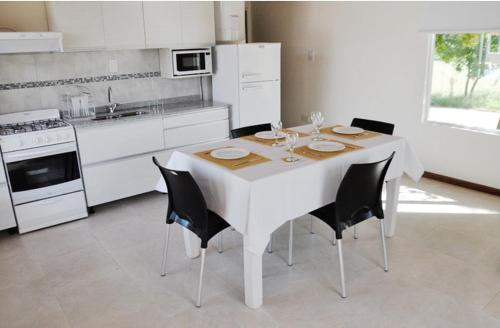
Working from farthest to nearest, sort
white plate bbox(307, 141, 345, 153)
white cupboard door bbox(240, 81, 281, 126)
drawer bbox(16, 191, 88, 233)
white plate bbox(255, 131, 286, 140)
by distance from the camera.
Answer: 1. white cupboard door bbox(240, 81, 281, 126)
2. drawer bbox(16, 191, 88, 233)
3. white plate bbox(255, 131, 286, 140)
4. white plate bbox(307, 141, 345, 153)

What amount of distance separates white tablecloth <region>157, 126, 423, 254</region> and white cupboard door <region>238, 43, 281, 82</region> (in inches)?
68.8

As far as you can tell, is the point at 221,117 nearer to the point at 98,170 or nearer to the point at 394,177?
the point at 98,170

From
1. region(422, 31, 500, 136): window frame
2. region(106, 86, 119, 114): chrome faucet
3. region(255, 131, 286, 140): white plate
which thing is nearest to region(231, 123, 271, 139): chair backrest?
region(255, 131, 286, 140): white plate

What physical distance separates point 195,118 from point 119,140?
2.68 feet

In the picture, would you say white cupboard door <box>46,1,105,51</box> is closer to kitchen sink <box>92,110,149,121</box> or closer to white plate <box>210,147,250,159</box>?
kitchen sink <box>92,110,149,121</box>

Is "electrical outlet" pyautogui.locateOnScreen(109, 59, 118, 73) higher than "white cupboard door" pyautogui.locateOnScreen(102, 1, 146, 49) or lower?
lower

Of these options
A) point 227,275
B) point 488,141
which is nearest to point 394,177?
point 227,275

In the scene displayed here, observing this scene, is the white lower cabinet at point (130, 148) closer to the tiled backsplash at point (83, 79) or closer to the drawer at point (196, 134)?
the drawer at point (196, 134)

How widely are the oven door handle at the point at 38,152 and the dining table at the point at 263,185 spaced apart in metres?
1.14

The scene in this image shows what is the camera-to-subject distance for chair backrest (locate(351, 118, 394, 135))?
3188mm

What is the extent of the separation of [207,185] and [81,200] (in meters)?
1.70

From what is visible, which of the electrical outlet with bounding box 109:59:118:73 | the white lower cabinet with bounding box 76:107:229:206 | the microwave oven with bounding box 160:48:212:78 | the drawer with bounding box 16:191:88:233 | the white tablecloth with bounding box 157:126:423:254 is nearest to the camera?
the white tablecloth with bounding box 157:126:423:254

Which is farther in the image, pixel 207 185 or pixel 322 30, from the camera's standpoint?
pixel 322 30

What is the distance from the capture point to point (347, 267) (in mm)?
2775
